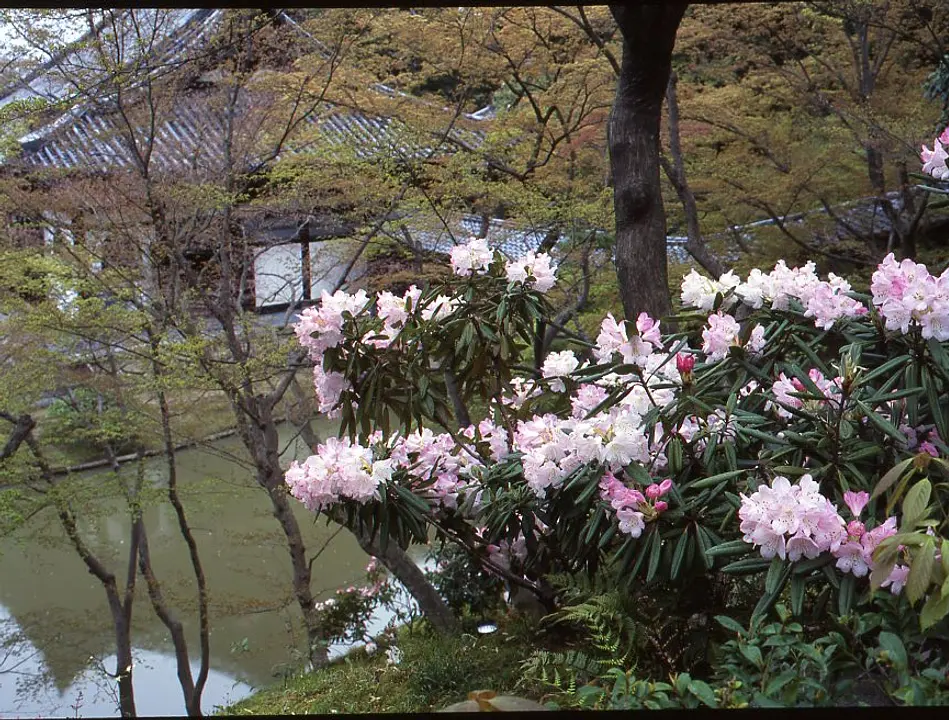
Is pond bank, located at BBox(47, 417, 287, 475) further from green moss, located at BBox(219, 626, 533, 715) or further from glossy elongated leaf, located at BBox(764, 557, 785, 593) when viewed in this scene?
glossy elongated leaf, located at BBox(764, 557, 785, 593)

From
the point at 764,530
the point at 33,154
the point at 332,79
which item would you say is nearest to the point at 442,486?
the point at 764,530

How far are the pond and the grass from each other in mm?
1168

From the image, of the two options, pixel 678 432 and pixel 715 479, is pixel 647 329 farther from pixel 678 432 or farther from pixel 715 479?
pixel 715 479

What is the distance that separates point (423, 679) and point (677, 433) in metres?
1.03

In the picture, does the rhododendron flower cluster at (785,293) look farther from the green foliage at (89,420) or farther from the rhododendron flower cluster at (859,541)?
the green foliage at (89,420)

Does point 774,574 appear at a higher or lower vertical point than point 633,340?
lower

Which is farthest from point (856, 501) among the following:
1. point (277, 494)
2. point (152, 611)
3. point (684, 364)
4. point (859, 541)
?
point (152, 611)

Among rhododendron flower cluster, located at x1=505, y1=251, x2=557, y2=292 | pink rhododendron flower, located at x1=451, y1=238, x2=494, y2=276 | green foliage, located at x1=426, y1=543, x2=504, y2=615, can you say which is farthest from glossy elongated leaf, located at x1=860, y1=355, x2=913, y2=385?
green foliage, located at x1=426, y1=543, x2=504, y2=615

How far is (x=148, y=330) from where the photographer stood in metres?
4.37

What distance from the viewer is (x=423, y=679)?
2.28 meters

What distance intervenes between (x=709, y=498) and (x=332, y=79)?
3099 mm

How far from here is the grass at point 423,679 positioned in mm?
2252

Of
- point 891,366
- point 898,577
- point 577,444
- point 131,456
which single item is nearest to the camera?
point 898,577

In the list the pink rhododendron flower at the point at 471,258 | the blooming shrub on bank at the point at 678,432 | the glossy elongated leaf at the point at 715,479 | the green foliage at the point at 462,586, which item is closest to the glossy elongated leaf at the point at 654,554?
the blooming shrub on bank at the point at 678,432
